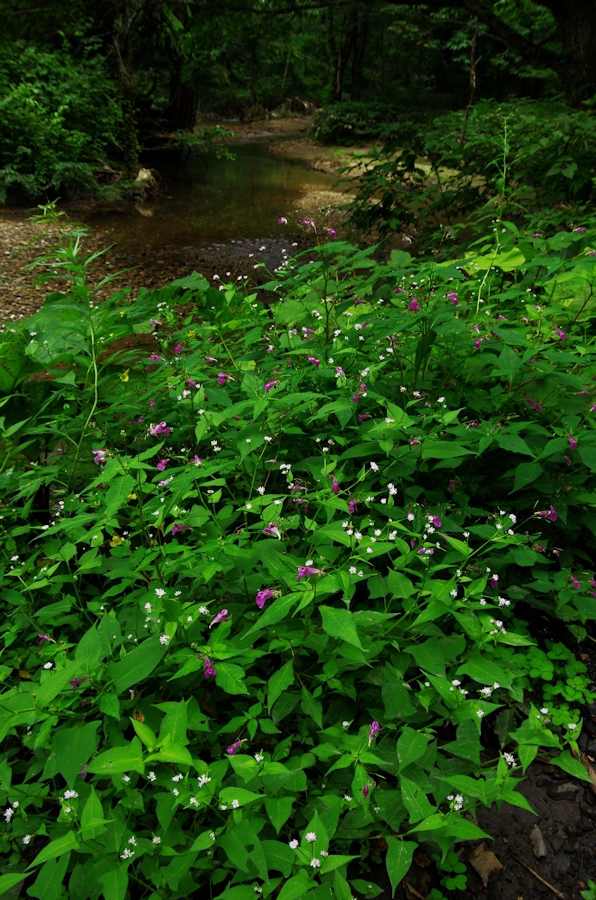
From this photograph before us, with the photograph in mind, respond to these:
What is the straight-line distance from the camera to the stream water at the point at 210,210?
25.5 ft

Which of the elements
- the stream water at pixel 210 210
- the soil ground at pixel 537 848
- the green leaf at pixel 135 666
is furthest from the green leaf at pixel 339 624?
the stream water at pixel 210 210

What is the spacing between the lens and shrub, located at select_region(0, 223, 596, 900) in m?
1.19

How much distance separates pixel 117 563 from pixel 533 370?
5.75 ft

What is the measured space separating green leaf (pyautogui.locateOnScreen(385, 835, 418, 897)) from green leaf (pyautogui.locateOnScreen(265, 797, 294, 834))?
24cm

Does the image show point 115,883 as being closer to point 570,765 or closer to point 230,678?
point 230,678

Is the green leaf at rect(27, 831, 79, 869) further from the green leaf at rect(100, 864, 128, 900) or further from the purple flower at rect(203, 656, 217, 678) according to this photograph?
the purple flower at rect(203, 656, 217, 678)

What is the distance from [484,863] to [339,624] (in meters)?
0.89

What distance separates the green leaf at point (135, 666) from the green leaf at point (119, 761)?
16 cm

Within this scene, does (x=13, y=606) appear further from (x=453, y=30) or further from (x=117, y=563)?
(x=453, y=30)

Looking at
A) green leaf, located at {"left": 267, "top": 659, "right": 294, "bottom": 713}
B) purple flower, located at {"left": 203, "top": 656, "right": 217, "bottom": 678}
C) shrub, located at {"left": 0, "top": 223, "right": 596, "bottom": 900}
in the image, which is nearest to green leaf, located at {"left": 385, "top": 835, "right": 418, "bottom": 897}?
shrub, located at {"left": 0, "top": 223, "right": 596, "bottom": 900}

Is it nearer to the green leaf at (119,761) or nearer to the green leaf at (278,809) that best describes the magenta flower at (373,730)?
the green leaf at (278,809)

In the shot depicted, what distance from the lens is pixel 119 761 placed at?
105 cm

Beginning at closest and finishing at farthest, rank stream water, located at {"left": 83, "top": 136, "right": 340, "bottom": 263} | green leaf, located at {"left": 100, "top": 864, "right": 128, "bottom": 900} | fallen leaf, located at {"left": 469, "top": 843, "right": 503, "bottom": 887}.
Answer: green leaf, located at {"left": 100, "top": 864, "right": 128, "bottom": 900} → fallen leaf, located at {"left": 469, "top": 843, "right": 503, "bottom": 887} → stream water, located at {"left": 83, "top": 136, "right": 340, "bottom": 263}

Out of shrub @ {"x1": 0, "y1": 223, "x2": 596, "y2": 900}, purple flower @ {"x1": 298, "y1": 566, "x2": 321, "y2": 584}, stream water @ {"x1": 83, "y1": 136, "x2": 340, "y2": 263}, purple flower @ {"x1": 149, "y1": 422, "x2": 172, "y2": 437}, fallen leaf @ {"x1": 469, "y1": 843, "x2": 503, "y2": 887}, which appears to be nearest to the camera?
shrub @ {"x1": 0, "y1": 223, "x2": 596, "y2": 900}
